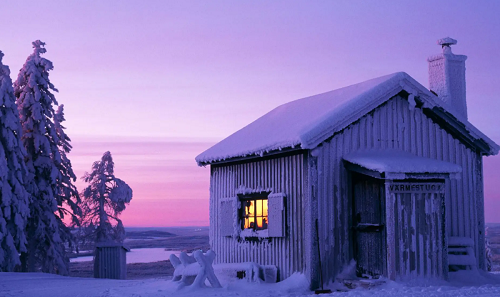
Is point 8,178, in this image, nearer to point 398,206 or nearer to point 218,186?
point 218,186

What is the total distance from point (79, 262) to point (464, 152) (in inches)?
1482

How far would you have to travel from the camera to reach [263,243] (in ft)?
52.2

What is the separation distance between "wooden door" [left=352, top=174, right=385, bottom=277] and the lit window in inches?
99.1

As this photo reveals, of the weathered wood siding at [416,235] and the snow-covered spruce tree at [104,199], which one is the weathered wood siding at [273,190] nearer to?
the weathered wood siding at [416,235]

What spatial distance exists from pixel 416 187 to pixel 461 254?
3330 millimetres

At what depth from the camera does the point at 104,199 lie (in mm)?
33031

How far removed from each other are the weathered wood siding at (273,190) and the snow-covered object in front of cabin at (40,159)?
11.5 m

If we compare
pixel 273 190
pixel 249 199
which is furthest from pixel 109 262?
pixel 273 190

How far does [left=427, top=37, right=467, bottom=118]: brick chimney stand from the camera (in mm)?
17609

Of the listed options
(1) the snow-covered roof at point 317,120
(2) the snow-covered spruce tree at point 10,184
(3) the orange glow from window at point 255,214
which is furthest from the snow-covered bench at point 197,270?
(2) the snow-covered spruce tree at point 10,184

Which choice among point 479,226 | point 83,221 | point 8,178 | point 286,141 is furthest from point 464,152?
point 83,221

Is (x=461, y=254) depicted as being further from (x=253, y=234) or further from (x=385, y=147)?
(x=253, y=234)

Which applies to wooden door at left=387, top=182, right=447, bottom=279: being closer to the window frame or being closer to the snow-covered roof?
the snow-covered roof

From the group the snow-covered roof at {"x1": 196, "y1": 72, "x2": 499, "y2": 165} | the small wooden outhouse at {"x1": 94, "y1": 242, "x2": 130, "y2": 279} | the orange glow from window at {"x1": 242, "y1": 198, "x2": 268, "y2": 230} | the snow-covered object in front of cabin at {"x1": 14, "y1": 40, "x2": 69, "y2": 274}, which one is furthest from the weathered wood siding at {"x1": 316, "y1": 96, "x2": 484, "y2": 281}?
the snow-covered object in front of cabin at {"x1": 14, "y1": 40, "x2": 69, "y2": 274}
